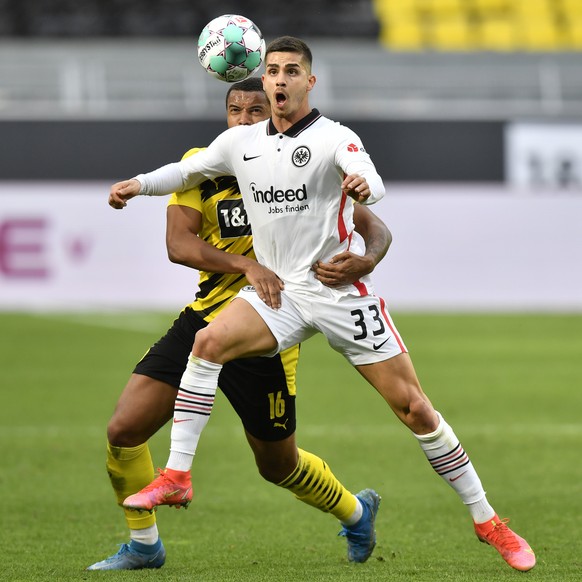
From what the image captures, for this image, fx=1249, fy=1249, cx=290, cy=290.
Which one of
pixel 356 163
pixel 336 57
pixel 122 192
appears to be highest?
pixel 356 163

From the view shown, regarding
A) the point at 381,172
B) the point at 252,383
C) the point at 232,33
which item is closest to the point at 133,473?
the point at 252,383

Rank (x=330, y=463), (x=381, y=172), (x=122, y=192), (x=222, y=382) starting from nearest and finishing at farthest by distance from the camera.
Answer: (x=122, y=192) → (x=222, y=382) → (x=330, y=463) → (x=381, y=172)

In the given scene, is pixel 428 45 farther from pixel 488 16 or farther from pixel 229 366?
pixel 229 366

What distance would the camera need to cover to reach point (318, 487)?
6.18 metres

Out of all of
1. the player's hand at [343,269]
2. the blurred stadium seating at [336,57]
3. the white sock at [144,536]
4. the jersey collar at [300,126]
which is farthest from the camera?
the blurred stadium seating at [336,57]

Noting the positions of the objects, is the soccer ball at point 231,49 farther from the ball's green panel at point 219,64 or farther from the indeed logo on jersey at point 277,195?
the indeed logo on jersey at point 277,195

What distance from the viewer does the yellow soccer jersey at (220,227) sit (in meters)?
6.04

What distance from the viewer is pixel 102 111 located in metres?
21.0

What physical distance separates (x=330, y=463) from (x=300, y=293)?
11.9 ft

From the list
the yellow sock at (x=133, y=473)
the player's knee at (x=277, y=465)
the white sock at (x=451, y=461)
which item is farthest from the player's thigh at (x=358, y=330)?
the yellow sock at (x=133, y=473)

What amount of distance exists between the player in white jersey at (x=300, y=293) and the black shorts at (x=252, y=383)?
390 mm

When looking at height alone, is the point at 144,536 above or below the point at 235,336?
below

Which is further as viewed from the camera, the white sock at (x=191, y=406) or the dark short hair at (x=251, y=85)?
the dark short hair at (x=251, y=85)

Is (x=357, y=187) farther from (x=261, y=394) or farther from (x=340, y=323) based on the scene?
(x=261, y=394)
